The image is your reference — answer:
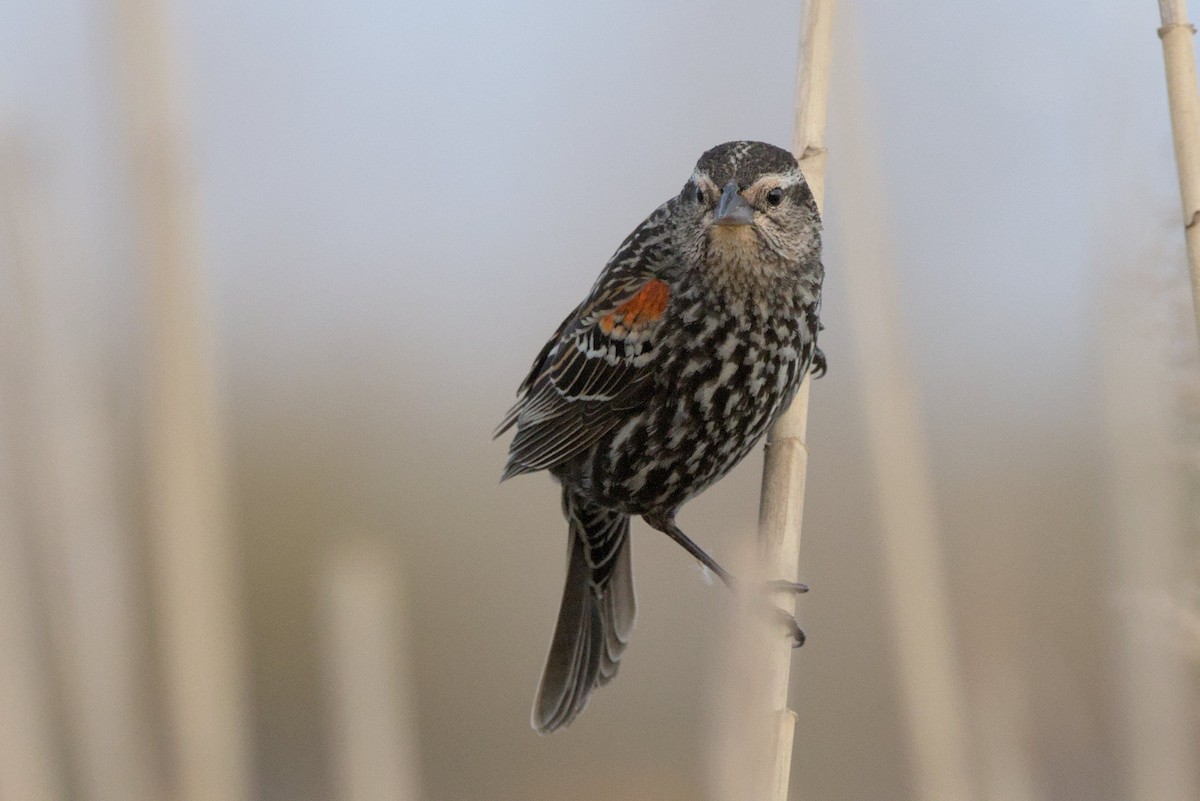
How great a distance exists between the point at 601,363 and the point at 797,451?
0.61m

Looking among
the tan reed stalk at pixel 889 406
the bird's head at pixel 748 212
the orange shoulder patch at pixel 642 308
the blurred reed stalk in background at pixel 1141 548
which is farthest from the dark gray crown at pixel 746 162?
the blurred reed stalk in background at pixel 1141 548

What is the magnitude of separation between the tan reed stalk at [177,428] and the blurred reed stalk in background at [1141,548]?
1456mm

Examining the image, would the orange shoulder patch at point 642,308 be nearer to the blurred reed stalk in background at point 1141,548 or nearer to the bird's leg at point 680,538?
the bird's leg at point 680,538

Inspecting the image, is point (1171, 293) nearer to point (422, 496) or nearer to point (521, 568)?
point (521, 568)

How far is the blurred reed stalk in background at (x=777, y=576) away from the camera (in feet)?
4.37

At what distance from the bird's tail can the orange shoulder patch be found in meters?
0.46

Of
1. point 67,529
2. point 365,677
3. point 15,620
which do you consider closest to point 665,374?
point 365,677

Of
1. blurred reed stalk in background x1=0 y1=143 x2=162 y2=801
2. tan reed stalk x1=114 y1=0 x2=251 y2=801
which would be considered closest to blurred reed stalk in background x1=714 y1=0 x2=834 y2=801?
tan reed stalk x1=114 y1=0 x2=251 y2=801

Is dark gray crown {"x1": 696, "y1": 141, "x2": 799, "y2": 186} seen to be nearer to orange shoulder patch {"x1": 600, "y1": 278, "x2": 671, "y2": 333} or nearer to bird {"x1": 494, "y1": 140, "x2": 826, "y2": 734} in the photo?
bird {"x1": 494, "y1": 140, "x2": 826, "y2": 734}

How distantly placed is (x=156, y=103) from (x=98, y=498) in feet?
2.22

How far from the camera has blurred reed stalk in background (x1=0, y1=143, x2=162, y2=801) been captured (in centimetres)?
214

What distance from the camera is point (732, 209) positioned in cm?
219

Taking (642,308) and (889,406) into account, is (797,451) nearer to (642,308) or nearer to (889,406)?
(889,406)

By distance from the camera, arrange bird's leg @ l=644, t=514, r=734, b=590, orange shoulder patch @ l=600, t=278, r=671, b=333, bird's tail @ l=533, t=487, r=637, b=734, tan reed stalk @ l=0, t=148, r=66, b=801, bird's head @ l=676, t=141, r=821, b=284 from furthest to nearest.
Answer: bird's leg @ l=644, t=514, r=734, b=590 < bird's tail @ l=533, t=487, r=637, b=734 < orange shoulder patch @ l=600, t=278, r=671, b=333 < bird's head @ l=676, t=141, r=821, b=284 < tan reed stalk @ l=0, t=148, r=66, b=801
